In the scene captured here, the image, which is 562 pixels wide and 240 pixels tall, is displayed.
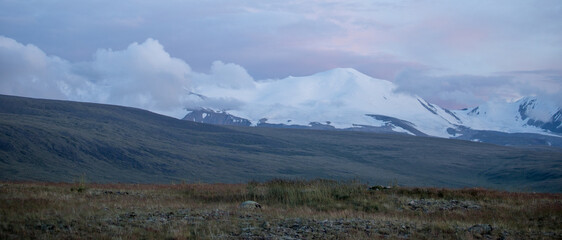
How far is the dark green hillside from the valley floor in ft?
224

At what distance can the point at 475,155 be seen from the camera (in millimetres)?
164250

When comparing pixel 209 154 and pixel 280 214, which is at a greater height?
pixel 209 154

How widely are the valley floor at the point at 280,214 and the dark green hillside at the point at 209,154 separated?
224 feet

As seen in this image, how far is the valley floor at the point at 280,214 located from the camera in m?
11.7

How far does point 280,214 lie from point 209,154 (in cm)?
12404

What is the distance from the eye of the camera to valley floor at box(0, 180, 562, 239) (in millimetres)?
11664

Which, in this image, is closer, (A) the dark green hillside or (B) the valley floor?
(B) the valley floor

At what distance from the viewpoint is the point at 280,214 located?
14.8m

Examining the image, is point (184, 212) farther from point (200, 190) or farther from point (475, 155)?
point (475, 155)

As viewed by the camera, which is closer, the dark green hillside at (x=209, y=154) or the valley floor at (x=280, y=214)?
the valley floor at (x=280, y=214)

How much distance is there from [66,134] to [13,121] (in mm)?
12775

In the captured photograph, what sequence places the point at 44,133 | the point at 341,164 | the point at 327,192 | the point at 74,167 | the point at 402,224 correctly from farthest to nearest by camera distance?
the point at 341,164 < the point at 44,133 < the point at 74,167 < the point at 327,192 < the point at 402,224

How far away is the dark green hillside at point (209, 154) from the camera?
347 feet

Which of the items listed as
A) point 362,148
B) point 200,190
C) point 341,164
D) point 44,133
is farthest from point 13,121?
point 200,190
